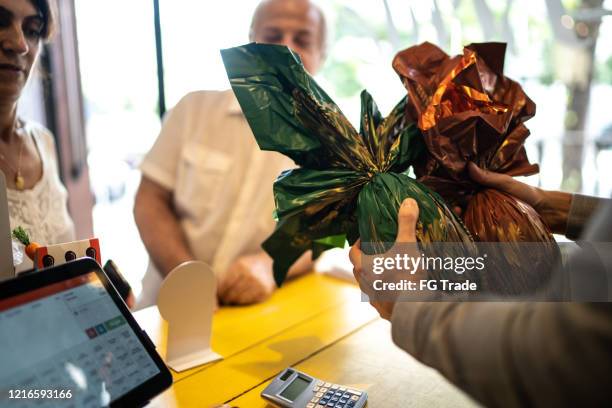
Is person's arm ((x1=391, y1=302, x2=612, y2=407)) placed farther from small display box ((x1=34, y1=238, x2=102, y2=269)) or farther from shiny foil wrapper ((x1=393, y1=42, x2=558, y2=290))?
small display box ((x1=34, y1=238, x2=102, y2=269))

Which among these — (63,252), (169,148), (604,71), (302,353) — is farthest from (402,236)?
(604,71)

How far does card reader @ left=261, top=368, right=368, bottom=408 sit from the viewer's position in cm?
76

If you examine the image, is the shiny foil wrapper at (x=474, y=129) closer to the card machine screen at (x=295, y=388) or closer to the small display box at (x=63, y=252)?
the card machine screen at (x=295, y=388)

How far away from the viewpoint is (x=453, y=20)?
265cm

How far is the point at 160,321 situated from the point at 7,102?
57 cm

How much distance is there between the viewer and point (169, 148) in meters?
1.47

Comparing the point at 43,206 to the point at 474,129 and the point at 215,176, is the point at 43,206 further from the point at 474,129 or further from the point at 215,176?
the point at 474,129

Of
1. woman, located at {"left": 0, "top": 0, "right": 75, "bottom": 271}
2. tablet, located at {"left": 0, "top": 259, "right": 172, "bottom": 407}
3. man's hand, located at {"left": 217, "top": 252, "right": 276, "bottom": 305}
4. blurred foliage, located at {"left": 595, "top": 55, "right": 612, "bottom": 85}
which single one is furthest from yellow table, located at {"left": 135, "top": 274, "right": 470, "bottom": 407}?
blurred foliage, located at {"left": 595, "top": 55, "right": 612, "bottom": 85}

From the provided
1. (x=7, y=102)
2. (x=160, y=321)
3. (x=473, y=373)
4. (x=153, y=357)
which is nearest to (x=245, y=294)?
(x=160, y=321)

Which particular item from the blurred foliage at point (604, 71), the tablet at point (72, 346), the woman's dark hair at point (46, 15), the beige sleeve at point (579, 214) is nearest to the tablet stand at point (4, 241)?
the tablet at point (72, 346)

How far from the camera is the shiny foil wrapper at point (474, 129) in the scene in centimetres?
78

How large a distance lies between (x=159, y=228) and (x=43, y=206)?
1.17 ft

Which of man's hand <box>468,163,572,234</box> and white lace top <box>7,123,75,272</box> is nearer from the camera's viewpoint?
man's hand <box>468,163,572,234</box>

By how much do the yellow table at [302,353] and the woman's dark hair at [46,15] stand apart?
0.66 m
